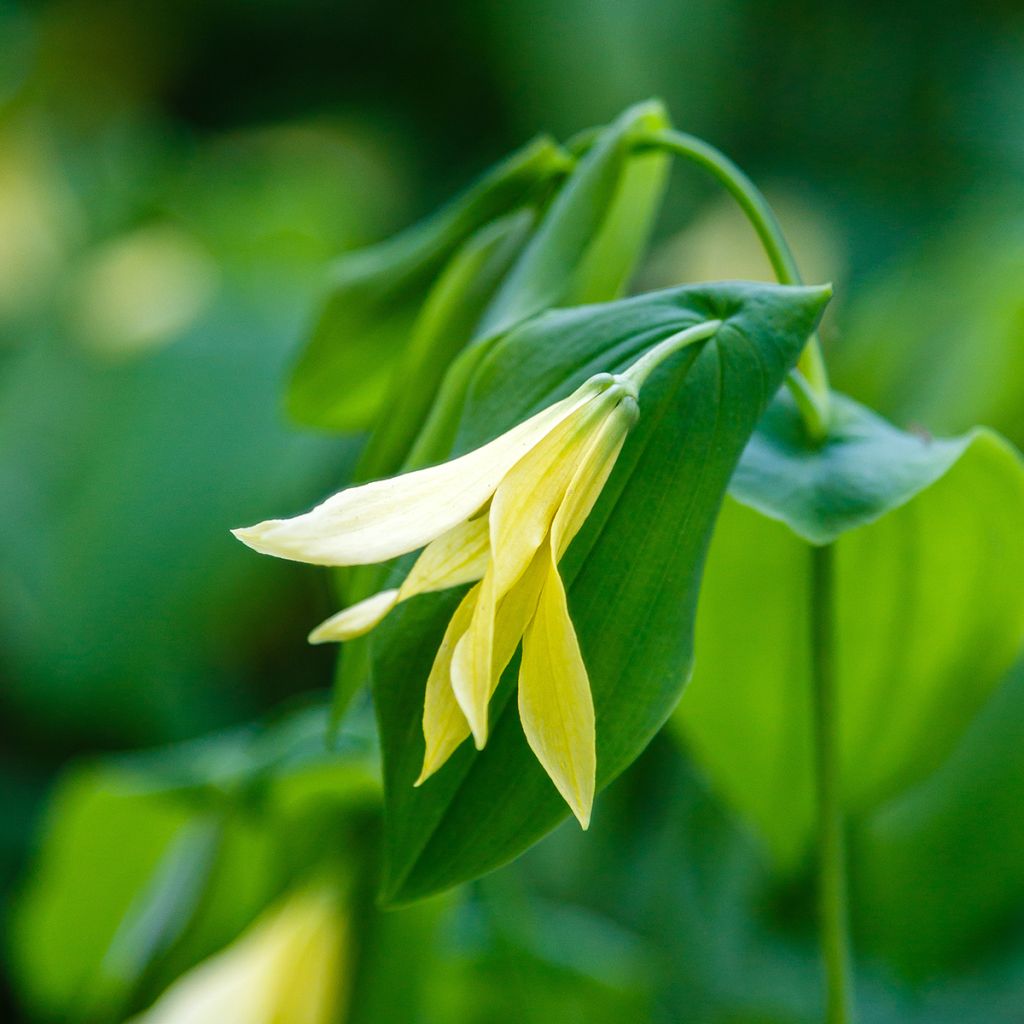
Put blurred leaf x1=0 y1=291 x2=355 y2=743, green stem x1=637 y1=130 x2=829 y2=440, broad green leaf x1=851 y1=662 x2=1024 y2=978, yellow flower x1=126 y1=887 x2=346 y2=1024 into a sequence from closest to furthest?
1. green stem x1=637 y1=130 x2=829 y2=440
2. yellow flower x1=126 y1=887 x2=346 y2=1024
3. broad green leaf x1=851 y1=662 x2=1024 y2=978
4. blurred leaf x1=0 y1=291 x2=355 y2=743

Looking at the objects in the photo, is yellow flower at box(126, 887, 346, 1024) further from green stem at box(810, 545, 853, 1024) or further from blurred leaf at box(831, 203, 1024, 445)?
blurred leaf at box(831, 203, 1024, 445)

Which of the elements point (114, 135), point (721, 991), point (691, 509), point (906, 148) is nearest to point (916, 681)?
point (691, 509)

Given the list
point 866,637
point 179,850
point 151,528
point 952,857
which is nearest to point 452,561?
point 866,637

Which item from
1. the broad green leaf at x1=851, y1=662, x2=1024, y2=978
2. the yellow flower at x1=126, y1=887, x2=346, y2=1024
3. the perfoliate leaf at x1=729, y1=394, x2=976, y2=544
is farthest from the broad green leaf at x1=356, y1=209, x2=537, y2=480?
the broad green leaf at x1=851, y1=662, x2=1024, y2=978

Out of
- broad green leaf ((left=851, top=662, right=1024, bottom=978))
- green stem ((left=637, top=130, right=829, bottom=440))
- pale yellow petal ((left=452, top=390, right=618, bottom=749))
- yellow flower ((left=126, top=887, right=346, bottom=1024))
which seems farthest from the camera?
broad green leaf ((left=851, top=662, right=1024, bottom=978))

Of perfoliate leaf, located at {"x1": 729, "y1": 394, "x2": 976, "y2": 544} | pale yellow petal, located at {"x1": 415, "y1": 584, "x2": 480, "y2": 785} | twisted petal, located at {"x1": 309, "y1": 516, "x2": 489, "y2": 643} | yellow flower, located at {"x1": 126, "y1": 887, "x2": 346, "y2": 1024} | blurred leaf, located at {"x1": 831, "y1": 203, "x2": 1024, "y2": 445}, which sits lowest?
yellow flower, located at {"x1": 126, "y1": 887, "x2": 346, "y2": 1024}

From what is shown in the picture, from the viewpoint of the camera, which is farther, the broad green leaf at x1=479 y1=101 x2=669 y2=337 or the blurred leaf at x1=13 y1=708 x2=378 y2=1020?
the blurred leaf at x1=13 y1=708 x2=378 y2=1020

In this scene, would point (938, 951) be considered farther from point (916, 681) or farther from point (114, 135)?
point (114, 135)

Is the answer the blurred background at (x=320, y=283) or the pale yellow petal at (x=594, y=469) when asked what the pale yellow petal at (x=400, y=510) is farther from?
the blurred background at (x=320, y=283)

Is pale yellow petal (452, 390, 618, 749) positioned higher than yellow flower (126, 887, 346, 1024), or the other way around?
pale yellow petal (452, 390, 618, 749)
